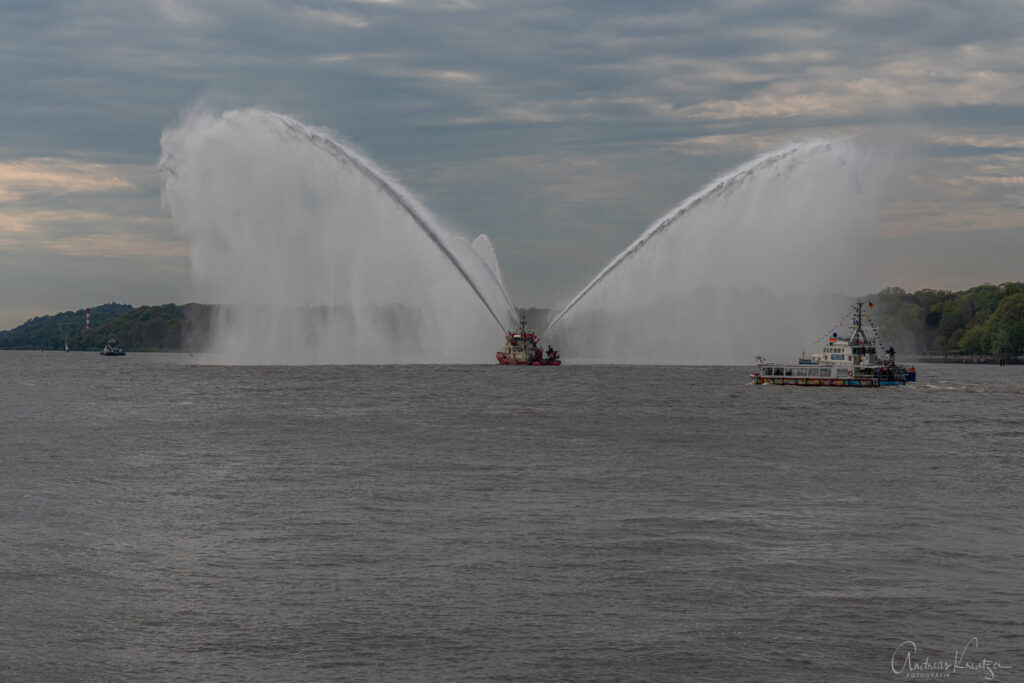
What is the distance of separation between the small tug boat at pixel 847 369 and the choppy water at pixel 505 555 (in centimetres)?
4250

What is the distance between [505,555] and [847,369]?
252 feet

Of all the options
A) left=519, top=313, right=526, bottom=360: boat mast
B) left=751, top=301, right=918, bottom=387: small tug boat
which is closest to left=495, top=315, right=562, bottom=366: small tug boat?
left=519, top=313, right=526, bottom=360: boat mast

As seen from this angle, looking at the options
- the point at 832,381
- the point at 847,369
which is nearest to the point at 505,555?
the point at 832,381

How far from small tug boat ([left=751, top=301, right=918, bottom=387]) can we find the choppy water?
42500mm

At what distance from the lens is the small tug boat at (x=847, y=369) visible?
9138 cm

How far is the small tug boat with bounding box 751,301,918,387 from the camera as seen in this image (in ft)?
300

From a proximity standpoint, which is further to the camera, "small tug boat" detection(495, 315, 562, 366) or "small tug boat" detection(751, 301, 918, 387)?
"small tug boat" detection(495, 315, 562, 366)

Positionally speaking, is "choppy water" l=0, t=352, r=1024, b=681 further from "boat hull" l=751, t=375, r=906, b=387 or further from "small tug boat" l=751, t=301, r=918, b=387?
"small tug boat" l=751, t=301, r=918, b=387

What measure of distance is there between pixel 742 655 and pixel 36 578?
13.6 metres

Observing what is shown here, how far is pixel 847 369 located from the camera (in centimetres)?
9200

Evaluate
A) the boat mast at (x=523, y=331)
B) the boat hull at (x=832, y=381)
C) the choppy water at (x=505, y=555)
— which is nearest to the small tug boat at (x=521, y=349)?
the boat mast at (x=523, y=331)

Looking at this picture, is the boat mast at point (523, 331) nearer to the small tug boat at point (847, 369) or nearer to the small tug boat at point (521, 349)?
the small tug boat at point (521, 349)

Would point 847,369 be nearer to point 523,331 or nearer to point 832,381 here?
point 832,381

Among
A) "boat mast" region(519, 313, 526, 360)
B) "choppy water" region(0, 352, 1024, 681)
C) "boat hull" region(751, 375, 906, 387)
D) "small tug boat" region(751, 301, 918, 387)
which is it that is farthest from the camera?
"boat mast" region(519, 313, 526, 360)
